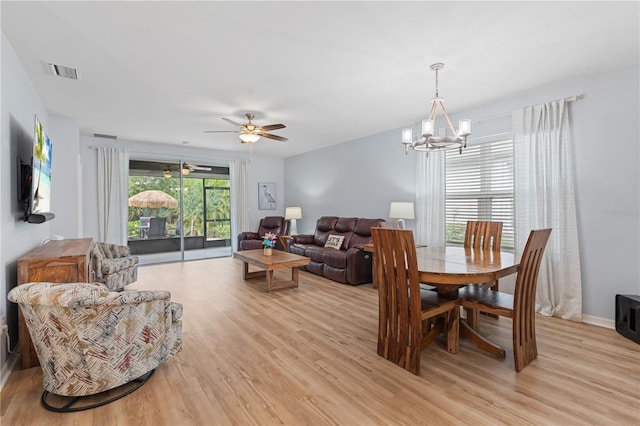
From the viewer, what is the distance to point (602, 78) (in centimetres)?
305

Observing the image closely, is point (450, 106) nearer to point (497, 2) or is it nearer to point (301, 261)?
point (497, 2)

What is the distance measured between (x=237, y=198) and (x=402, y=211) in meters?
4.26

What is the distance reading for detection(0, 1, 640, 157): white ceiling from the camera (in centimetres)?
208

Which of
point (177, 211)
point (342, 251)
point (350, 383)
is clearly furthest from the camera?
point (177, 211)

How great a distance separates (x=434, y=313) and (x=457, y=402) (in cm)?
57

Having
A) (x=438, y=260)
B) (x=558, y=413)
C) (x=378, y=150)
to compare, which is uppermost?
(x=378, y=150)

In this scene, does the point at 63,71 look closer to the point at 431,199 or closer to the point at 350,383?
the point at 350,383

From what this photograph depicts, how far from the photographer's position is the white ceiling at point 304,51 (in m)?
2.08

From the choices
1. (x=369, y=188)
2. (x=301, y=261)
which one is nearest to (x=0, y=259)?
(x=301, y=261)

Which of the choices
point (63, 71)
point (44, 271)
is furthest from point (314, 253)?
point (63, 71)

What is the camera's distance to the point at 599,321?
3.06 meters

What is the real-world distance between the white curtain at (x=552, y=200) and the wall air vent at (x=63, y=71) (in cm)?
484

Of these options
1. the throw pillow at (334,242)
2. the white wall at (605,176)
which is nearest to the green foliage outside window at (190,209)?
the throw pillow at (334,242)

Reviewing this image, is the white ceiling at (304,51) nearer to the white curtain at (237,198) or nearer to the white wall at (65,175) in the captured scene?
the white wall at (65,175)
